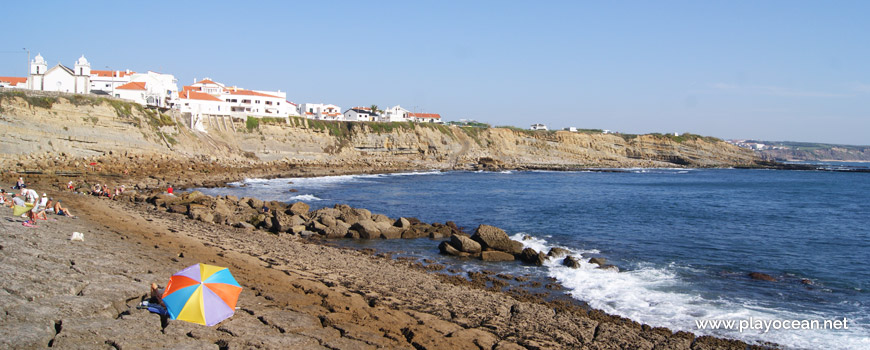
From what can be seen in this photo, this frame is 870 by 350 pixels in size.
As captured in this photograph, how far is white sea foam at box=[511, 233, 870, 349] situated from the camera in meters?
12.2

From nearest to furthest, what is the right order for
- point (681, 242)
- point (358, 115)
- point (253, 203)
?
point (681, 242) → point (253, 203) → point (358, 115)

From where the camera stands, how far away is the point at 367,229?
75.6ft

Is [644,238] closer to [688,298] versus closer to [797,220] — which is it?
[688,298]

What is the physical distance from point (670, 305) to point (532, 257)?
5.60 m

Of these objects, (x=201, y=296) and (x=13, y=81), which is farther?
(x=13, y=81)

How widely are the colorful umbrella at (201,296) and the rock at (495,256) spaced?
36.8 feet

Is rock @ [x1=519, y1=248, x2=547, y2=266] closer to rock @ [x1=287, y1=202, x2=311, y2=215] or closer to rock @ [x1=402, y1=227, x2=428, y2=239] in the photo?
rock @ [x1=402, y1=227, x2=428, y2=239]

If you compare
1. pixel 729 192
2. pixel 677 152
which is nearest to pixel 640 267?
pixel 729 192

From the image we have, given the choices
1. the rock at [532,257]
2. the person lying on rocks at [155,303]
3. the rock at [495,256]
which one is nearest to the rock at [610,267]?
the rock at [532,257]

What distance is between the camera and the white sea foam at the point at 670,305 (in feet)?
40.2

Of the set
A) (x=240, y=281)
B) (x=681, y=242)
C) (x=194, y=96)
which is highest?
(x=194, y=96)

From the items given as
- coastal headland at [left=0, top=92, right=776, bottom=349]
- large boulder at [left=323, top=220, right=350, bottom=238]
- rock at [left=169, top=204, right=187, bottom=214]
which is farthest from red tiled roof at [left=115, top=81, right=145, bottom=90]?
large boulder at [left=323, top=220, right=350, bottom=238]

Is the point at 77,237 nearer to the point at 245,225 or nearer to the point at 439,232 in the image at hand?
the point at 245,225

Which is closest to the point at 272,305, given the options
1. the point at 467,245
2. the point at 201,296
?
the point at 201,296
